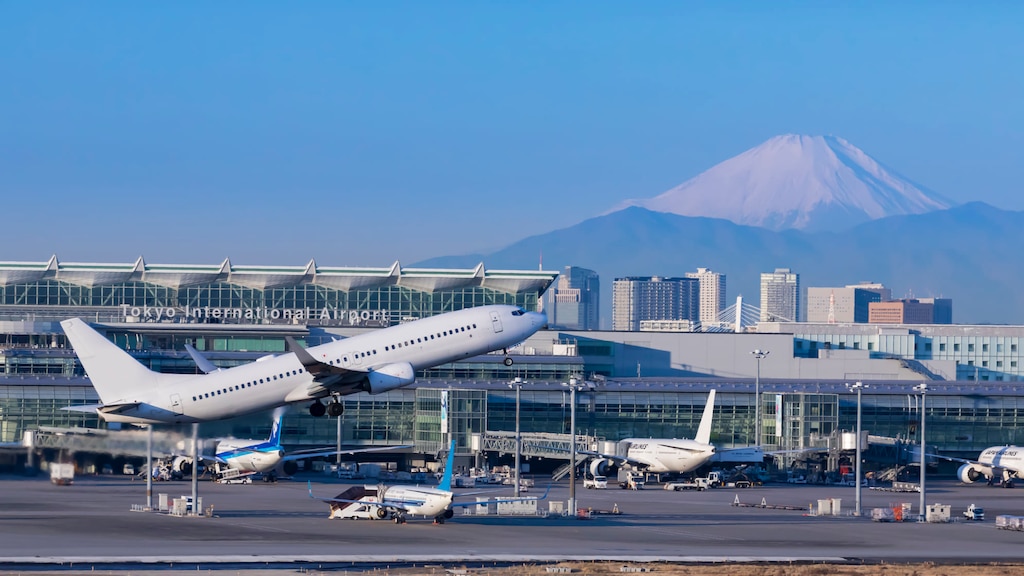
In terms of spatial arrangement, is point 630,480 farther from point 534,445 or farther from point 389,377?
point 389,377

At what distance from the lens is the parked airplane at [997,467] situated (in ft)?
573

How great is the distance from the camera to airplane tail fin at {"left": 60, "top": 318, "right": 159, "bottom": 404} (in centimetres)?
10856

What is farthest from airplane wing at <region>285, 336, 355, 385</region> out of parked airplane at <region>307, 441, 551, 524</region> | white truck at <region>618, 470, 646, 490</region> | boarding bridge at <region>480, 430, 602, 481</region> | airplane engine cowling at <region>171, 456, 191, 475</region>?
boarding bridge at <region>480, 430, 602, 481</region>

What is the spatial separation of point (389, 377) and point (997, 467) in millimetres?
95046

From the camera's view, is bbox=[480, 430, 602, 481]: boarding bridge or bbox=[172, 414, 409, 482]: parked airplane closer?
bbox=[172, 414, 409, 482]: parked airplane

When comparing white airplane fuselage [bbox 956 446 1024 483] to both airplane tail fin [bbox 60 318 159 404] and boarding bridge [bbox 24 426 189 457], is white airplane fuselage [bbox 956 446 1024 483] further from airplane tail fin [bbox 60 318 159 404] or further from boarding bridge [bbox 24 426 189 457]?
airplane tail fin [bbox 60 318 159 404]

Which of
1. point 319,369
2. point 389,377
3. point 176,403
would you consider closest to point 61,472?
point 176,403

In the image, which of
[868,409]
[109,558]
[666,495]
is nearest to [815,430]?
[868,409]

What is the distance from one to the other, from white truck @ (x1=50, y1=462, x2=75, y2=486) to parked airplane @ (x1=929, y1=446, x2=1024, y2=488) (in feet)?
320

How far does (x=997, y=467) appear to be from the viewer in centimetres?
17625

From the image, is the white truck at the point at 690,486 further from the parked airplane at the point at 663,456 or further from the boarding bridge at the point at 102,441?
the boarding bridge at the point at 102,441

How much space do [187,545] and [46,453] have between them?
24720 millimetres

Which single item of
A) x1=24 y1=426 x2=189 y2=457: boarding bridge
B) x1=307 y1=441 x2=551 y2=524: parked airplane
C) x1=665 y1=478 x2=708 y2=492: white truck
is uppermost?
x1=24 y1=426 x2=189 y2=457: boarding bridge

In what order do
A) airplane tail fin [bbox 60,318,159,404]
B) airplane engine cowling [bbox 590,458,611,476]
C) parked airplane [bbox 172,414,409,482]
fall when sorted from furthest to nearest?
airplane engine cowling [bbox 590,458,611,476]
parked airplane [bbox 172,414,409,482]
airplane tail fin [bbox 60,318,159,404]
